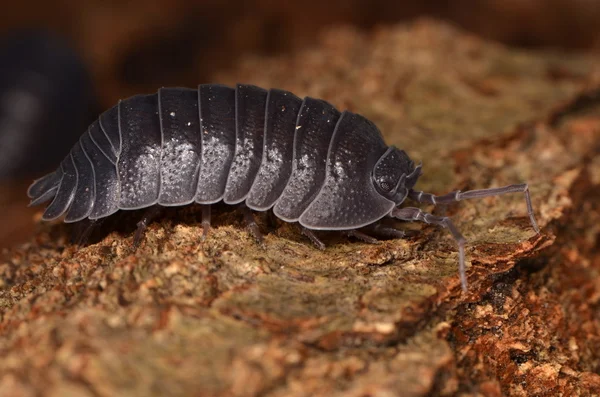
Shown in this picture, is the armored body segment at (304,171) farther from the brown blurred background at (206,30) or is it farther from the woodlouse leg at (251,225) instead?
the brown blurred background at (206,30)

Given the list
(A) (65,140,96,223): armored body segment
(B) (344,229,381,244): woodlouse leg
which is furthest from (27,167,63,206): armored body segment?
(B) (344,229,381,244): woodlouse leg

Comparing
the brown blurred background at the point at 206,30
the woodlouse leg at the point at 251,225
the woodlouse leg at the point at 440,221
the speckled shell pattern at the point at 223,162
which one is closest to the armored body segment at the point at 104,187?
the speckled shell pattern at the point at 223,162

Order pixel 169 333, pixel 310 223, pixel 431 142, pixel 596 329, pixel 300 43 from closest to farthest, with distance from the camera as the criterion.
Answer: pixel 169 333, pixel 310 223, pixel 596 329, pixel 431 142, pixel 300 43

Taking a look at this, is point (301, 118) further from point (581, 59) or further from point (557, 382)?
point (581, 59)

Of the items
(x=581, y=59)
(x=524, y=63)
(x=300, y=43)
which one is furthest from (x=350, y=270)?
(x=300, y=43)

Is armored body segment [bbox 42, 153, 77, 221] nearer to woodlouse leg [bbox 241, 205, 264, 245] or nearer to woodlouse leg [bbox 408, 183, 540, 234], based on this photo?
woodlouse leg [bbox 241, 205, 264, 245]

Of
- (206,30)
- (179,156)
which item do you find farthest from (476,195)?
(206,30)

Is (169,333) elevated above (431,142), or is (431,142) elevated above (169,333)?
(431,142)

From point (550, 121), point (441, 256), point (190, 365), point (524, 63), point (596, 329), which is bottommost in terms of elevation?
point (190, 365)

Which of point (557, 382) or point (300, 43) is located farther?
point (300, 43)
